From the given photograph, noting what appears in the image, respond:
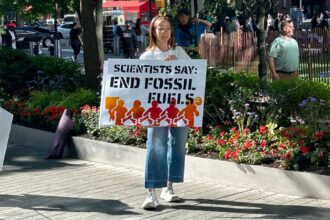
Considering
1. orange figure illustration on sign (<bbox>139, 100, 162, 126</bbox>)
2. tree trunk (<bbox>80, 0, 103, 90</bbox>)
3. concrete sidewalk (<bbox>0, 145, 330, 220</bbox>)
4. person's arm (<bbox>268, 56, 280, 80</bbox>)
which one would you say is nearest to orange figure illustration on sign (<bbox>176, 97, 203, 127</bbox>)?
orange figure illustration on sign (<bbox>139, 100, 162, 126</bbox>)

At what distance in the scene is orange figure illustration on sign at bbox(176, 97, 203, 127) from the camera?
24.5ft

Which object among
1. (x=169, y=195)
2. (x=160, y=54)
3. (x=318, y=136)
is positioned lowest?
(x=169, y=195)

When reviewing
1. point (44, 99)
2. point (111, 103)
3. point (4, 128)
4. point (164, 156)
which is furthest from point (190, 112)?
point (44, 99)

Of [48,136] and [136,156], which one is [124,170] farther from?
[48,136]

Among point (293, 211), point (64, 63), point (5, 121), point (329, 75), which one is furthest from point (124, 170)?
point (329, 75)

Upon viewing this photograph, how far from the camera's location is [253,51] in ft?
63.3

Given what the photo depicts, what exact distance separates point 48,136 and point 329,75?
6.30m

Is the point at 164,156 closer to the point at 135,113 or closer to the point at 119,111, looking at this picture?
the point at 135,113

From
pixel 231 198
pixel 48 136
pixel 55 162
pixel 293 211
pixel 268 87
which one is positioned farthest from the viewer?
pixel 48 136

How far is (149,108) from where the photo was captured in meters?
7.55

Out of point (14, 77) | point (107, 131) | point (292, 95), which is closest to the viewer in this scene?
point (292, 95)

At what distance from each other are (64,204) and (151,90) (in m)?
1.41

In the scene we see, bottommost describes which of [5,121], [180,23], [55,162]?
[55,162]

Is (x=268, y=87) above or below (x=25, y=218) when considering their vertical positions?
above
